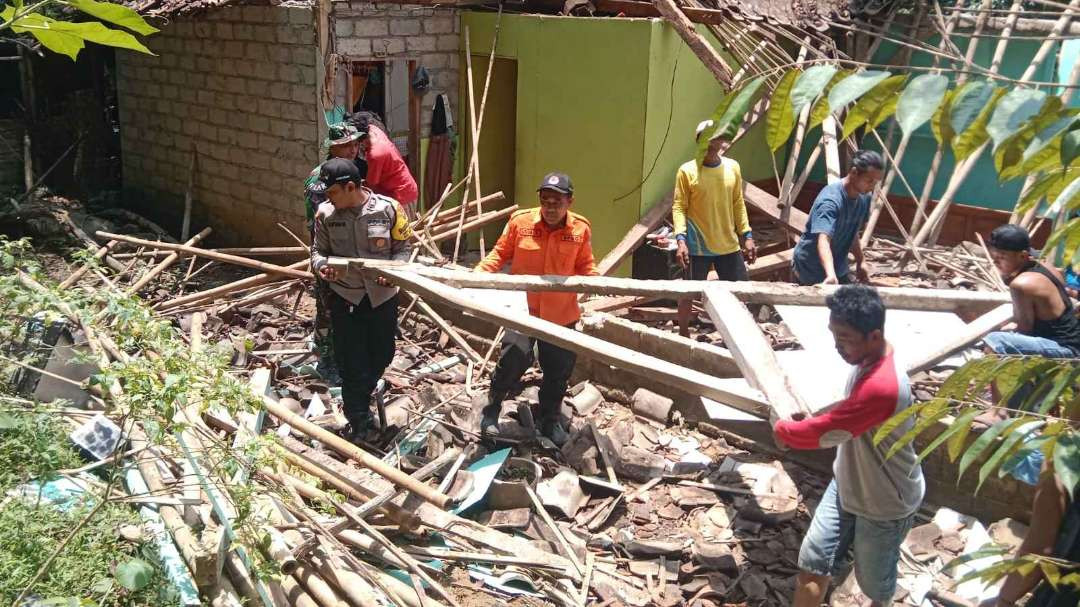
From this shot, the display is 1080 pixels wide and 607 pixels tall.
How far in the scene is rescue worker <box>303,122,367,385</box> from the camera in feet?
20.2

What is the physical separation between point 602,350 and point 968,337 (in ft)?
6.09

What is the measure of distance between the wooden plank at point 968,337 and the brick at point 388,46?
6.39 m

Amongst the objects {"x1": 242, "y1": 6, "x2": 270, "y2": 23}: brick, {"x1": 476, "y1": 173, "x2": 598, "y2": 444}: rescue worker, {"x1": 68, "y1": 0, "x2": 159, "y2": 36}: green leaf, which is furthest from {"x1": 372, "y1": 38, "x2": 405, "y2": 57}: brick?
{"x1": 68, "y1": 0, "x2": 159, "y2": 36}: green leaf

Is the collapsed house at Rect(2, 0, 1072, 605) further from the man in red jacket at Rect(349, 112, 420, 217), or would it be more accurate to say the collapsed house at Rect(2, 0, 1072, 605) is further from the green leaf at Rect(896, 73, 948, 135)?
the green leaf at Rect(896, 73, 948, 135)

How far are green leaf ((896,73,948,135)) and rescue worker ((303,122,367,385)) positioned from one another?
4460 millimetres

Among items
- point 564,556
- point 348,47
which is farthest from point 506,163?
point 564,556

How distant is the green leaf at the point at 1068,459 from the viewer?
1.93 metres

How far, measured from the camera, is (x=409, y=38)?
9516 millimetres

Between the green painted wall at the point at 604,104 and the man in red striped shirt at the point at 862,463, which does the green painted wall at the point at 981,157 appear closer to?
the green painted wall at the point at 604,104

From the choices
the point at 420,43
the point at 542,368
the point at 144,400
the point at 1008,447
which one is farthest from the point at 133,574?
the point at 420,43

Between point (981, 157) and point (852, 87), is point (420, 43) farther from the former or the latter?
point (852, 87)

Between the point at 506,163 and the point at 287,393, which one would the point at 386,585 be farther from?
the point at 506,163

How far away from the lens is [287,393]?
6551 millimetres

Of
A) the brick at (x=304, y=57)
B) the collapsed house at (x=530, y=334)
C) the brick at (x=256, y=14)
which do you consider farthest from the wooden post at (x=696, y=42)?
the brick at (x=256, y=14)
